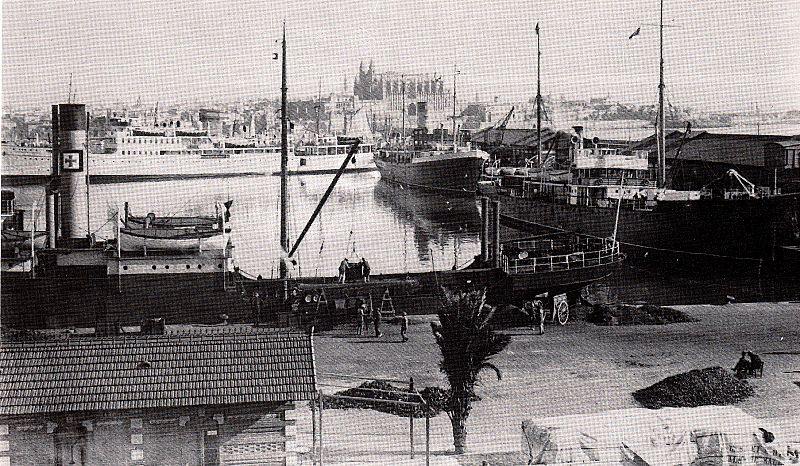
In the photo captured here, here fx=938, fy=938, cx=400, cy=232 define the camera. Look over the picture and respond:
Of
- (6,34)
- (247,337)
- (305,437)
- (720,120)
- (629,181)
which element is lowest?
(305,437)

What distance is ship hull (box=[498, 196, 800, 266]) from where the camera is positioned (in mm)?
7031

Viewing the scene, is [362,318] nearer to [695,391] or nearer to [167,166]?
[167,166]

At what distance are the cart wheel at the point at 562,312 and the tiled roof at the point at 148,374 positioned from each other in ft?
7.70

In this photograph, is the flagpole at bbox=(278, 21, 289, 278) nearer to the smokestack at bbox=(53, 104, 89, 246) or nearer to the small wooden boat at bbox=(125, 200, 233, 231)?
the small wooden boat at bbox=(125, 200, 233, 231)

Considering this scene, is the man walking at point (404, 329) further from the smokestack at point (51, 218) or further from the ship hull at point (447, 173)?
the smokestack at point (51, 218)

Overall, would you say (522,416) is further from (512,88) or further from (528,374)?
(512,88)

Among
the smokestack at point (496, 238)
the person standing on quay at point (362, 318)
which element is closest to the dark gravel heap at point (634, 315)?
the smokestack at point (496, 238)

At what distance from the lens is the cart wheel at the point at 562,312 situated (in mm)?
6560

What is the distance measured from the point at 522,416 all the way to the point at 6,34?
3.81 meters

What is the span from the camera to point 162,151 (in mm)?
5980

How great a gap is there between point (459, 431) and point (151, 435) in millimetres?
1766

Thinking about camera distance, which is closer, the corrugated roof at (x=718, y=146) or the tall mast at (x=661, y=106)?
the tall mast at (x=661, y=106)

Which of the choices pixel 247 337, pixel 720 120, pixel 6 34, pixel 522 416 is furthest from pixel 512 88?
pixel 6 34

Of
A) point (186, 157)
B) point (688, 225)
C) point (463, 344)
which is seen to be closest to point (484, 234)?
point (463, 344)
